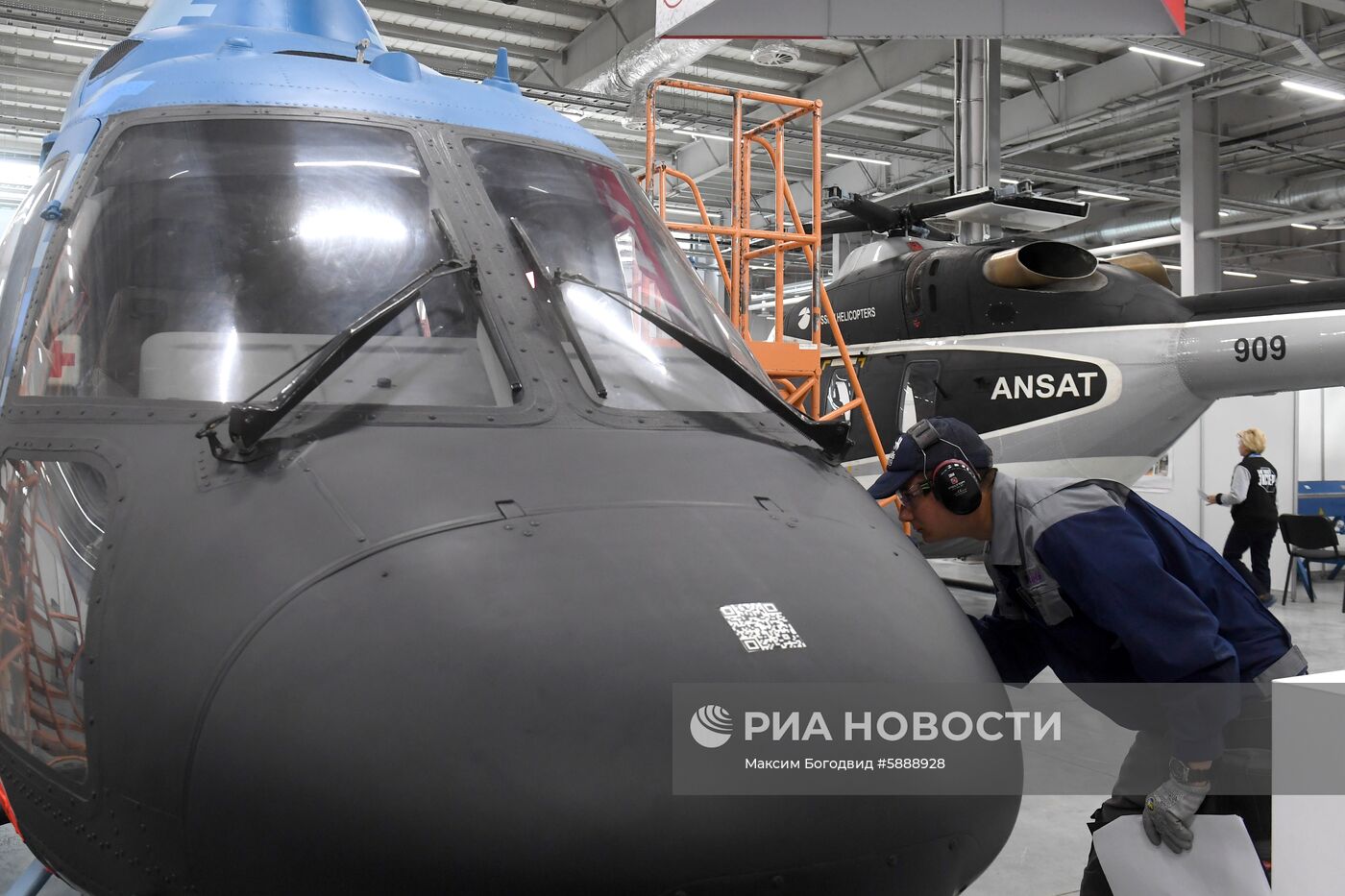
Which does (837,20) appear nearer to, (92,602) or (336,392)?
(336,392)

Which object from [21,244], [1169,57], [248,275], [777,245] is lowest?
[248,275]

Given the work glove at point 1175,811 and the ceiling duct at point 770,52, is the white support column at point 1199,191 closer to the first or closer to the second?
the ceiling duct at point 770,52

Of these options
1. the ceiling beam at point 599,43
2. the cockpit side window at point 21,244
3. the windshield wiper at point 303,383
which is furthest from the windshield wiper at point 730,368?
the ceiling beam at point 599,43

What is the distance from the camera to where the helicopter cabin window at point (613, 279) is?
2686 mm

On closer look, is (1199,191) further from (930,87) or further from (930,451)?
(930,451)

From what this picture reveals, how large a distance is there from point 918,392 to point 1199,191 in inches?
461

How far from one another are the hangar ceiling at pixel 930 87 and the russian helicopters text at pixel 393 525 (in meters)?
9.74

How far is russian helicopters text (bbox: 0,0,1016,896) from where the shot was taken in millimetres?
1699

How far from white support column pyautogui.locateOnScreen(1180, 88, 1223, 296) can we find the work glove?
→ 17068 millimetres

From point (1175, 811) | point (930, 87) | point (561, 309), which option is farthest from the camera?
point (930, 87)

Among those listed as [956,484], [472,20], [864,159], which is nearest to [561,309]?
[956,484]

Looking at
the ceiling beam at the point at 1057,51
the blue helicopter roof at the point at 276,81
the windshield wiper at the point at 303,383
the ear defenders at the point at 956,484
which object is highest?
the ceiling beam at the point at 1057,51

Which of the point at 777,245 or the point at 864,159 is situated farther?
the point at 864,159

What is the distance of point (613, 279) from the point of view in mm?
3025
